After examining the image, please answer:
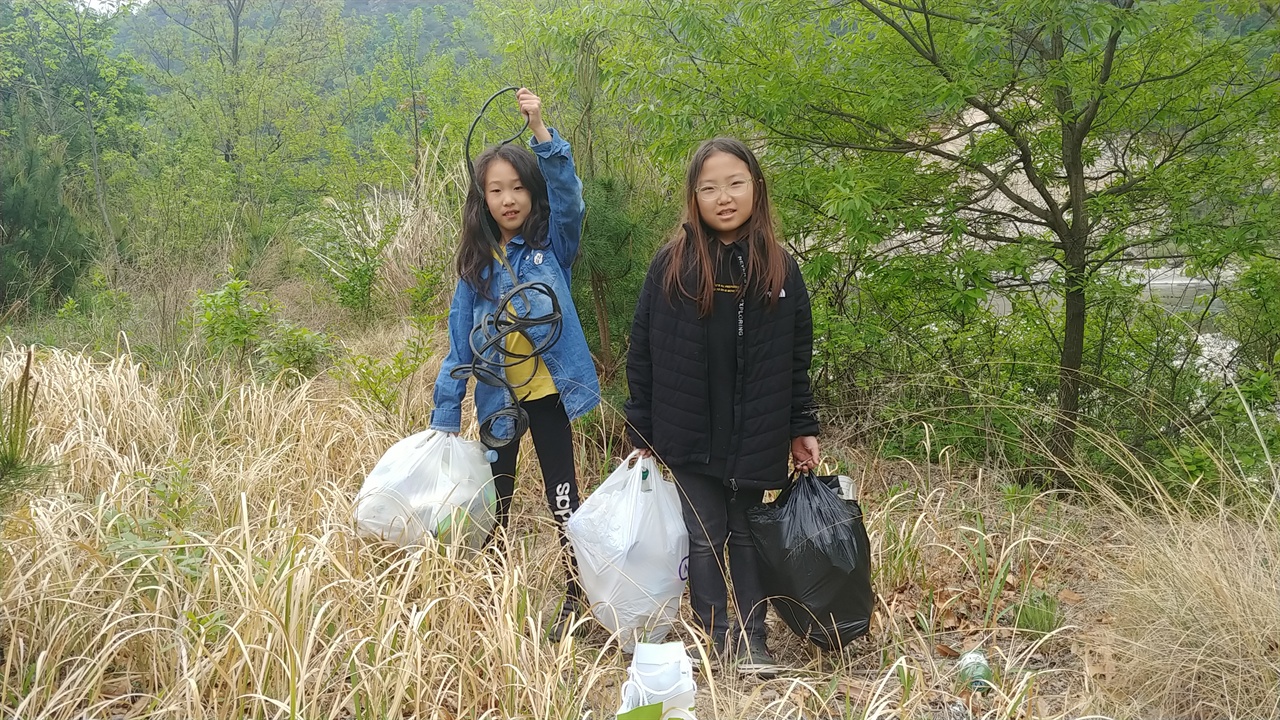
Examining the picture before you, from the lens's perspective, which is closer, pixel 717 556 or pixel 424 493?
pixel 717 556

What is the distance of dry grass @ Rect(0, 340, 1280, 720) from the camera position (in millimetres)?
2281

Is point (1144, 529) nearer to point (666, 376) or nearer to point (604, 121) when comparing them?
point (666, 376)

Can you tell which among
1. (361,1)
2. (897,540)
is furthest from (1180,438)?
(361,1)

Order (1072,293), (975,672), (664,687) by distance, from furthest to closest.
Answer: (1072,293), (975,672), (664,687)

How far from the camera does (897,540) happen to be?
3369mm

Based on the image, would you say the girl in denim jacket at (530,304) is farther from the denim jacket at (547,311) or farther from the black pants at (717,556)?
the black pants at (717,556)

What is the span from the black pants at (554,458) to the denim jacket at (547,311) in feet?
0.32

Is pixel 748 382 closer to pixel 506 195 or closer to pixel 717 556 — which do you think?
pixel 717 556

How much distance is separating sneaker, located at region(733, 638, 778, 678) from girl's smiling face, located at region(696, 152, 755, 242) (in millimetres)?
1276

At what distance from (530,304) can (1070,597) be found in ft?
7.25

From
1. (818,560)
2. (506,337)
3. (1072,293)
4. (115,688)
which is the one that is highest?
(1072,293)

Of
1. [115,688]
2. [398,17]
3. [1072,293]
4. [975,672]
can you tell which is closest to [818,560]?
[975,672]

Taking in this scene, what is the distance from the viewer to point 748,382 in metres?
2.66

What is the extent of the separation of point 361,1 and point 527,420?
47.4 meters
